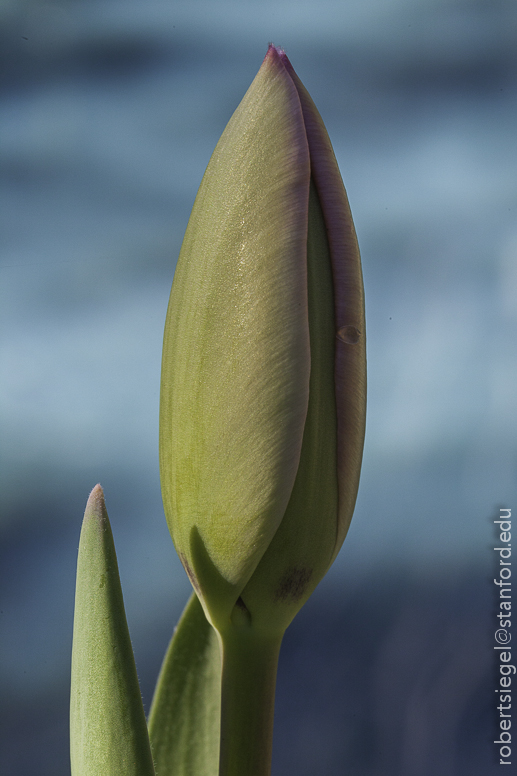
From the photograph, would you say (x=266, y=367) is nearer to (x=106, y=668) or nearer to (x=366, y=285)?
(x=106, y=668)

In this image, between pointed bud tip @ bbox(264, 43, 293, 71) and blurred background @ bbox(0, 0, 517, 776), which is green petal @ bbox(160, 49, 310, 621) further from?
blurred background @ bbox(0, 0, 517, 776)

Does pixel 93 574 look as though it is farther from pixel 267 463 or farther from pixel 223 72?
pixel 223 72

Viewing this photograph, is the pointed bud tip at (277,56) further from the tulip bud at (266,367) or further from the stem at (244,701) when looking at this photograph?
the stem at (244,701)

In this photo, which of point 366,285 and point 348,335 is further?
point 366,285

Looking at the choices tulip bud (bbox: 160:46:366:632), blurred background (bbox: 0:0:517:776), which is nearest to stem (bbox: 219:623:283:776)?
tulip bud (bbox: 160:46:366:632)

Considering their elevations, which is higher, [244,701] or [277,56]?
[277,56]

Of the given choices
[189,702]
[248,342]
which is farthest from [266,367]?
[189,702]
